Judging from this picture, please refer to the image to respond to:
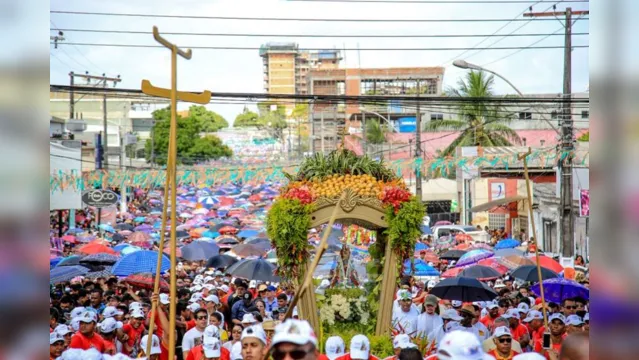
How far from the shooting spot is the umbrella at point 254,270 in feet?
53.3

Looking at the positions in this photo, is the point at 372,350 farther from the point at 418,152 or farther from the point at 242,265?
the point at 418,152

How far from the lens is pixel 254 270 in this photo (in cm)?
1634

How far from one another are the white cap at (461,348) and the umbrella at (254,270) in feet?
38.0

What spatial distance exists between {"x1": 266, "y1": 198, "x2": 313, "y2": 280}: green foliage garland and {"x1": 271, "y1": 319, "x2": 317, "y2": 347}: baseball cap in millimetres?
5502

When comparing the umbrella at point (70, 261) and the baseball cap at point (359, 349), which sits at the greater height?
the baseball cap at point (359, 349)

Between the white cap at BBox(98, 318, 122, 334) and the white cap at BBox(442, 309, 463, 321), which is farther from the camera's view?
the white cap at BBox(442, 309, 463, 321)

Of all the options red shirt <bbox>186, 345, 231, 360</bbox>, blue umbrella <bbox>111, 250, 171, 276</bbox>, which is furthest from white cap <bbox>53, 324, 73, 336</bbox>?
blue umbrella <bbox>111, 250, 171, 276</bbox>

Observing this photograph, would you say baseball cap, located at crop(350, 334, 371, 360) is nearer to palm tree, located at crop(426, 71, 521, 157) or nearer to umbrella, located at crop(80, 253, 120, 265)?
umbrella, located at crop(80, 253, 120, 265)

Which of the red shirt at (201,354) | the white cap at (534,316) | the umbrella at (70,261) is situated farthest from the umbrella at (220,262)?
the red shirt at (201,354)

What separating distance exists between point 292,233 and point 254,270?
21.0 ft

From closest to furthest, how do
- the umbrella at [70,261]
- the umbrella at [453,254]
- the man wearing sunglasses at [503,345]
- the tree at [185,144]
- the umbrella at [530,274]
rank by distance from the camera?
1. the man wearing sunglasses at [503,345]
2. the umbrella at [530,274]
3. the umbrella at [70,261]
4. the umbrella at [453,254]
5. the tree at [185,144]

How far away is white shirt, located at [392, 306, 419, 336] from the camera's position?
38.3 ft

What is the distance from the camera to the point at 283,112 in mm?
174125

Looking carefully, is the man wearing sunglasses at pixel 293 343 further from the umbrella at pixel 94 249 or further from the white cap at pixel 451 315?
the umbrella at pixel 94 249
